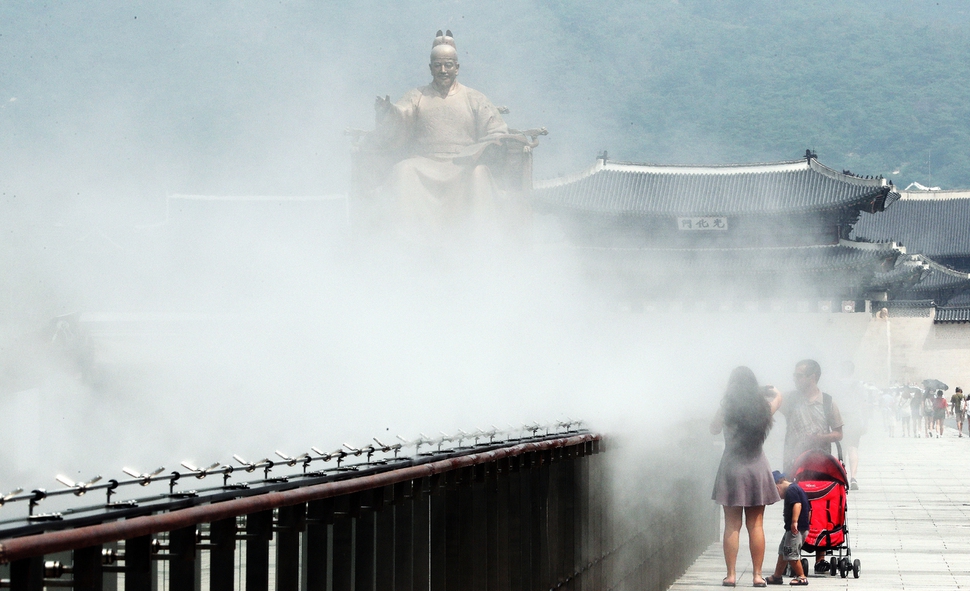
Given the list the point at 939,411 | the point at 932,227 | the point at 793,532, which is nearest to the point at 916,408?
the point at 939,411

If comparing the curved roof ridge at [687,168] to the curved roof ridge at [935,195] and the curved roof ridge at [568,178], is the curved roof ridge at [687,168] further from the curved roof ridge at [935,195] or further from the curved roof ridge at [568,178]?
the curved roof ridge at [935,195]

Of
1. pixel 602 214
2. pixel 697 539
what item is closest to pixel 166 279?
pixel 697 539

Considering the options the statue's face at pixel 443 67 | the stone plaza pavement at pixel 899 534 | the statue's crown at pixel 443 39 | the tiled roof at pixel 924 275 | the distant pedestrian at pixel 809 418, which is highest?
the statue's crown at pixel 443 39

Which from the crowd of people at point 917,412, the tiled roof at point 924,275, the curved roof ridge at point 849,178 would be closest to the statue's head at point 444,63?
the crowd of people at point 917,412

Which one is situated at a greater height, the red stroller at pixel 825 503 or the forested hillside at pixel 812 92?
the forested hillside at pixel 812 92

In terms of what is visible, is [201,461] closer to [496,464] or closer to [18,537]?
[496,464]

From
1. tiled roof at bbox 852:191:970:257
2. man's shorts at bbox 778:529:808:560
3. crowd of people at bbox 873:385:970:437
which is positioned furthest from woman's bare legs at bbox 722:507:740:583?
tiled roof at bbox 852:191:970:257
